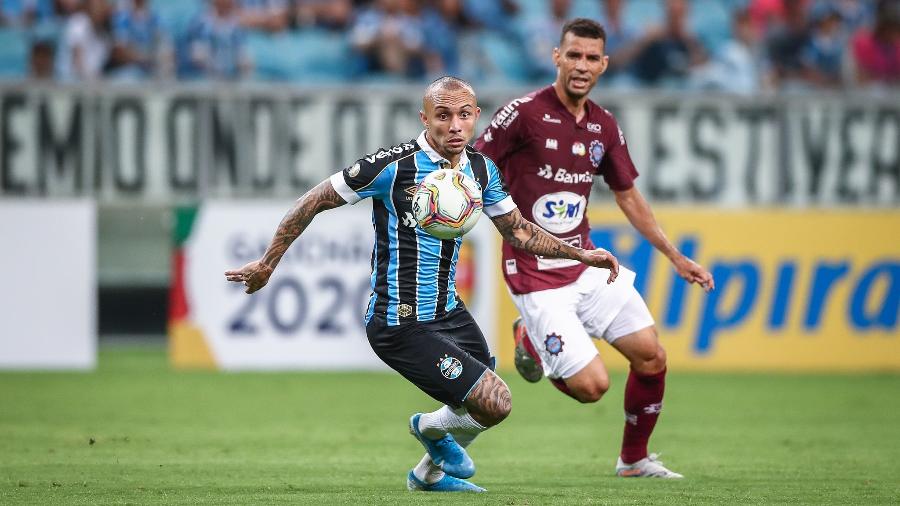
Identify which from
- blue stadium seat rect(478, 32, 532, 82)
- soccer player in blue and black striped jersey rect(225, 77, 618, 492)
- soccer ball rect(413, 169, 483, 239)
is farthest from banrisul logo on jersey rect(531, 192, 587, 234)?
blue stadium seat rect(478, 32, 532, 82)

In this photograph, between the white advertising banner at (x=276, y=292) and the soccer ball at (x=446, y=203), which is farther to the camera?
the white advertising banner at (x=276, y=292)

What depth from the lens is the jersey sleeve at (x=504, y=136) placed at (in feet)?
27.2

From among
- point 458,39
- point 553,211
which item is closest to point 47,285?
point 458,39

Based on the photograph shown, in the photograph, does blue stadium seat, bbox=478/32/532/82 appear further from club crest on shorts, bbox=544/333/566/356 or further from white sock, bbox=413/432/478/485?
white sock, bbox=413/432/478/485

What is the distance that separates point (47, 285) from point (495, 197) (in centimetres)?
856

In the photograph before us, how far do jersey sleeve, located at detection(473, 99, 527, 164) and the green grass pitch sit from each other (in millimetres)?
1829

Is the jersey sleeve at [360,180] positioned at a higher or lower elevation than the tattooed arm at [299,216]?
higher

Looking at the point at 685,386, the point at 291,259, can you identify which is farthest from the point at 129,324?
the point at 685,386

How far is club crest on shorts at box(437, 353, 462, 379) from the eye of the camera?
280 inches

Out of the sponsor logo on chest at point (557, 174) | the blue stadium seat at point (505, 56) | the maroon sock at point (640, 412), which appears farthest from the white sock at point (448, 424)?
the blue stadium seat at point (505, 56)

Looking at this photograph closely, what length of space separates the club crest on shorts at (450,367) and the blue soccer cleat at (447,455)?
18.3 inches

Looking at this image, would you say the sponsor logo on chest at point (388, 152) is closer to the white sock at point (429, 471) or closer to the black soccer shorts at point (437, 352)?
the black soccer shorts at point (437, 352)

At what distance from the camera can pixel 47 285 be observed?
14742 mm

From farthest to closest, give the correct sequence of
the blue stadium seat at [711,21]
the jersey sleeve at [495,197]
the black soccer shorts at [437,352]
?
1. the blue stadium seat at [711,21]
2. the jersey sleeve at [495,197]
3. the black soccer shorts at [437,352]
